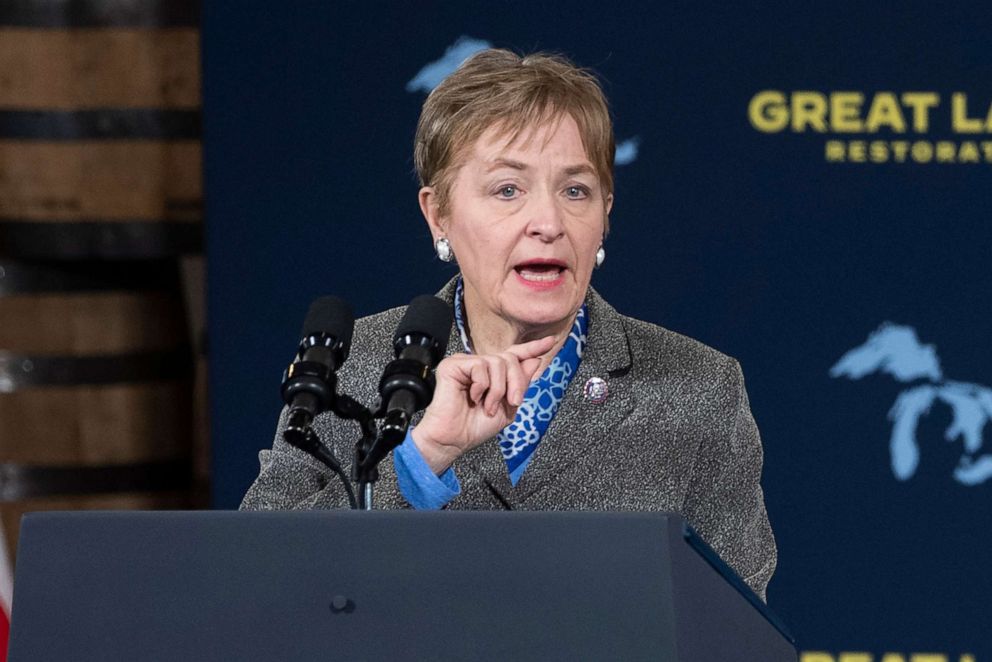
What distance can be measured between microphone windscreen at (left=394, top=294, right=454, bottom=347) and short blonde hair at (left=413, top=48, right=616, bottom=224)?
0.58 metres

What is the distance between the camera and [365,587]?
118cm

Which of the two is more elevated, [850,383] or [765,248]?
[765,248]

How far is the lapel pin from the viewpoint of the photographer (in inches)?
81.3

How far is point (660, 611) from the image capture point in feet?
3.71

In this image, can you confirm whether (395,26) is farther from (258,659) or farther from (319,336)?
(258,659)

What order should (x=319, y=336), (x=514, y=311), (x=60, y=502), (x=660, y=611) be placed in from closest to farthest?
(x=660, y=611) < (x=319, y=336) < (x=514, y=311) < (x=60, y=502)

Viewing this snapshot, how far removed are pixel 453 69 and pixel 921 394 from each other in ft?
3.47

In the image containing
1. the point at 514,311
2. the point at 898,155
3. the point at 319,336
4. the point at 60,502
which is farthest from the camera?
the point at 60,502

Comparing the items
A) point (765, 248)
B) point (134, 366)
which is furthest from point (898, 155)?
point (134, 366)

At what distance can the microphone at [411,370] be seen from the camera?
1.37m

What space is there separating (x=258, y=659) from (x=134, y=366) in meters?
2.38

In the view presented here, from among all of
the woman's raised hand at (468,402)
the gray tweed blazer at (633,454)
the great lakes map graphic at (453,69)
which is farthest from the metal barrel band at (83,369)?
the woman's raised hand at (468,402)

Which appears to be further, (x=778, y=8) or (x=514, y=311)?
(x=778, y=8)

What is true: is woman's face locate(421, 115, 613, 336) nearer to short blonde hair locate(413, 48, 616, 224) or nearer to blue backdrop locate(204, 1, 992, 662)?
short blonde hair locate(413, 48, 616, 224)
